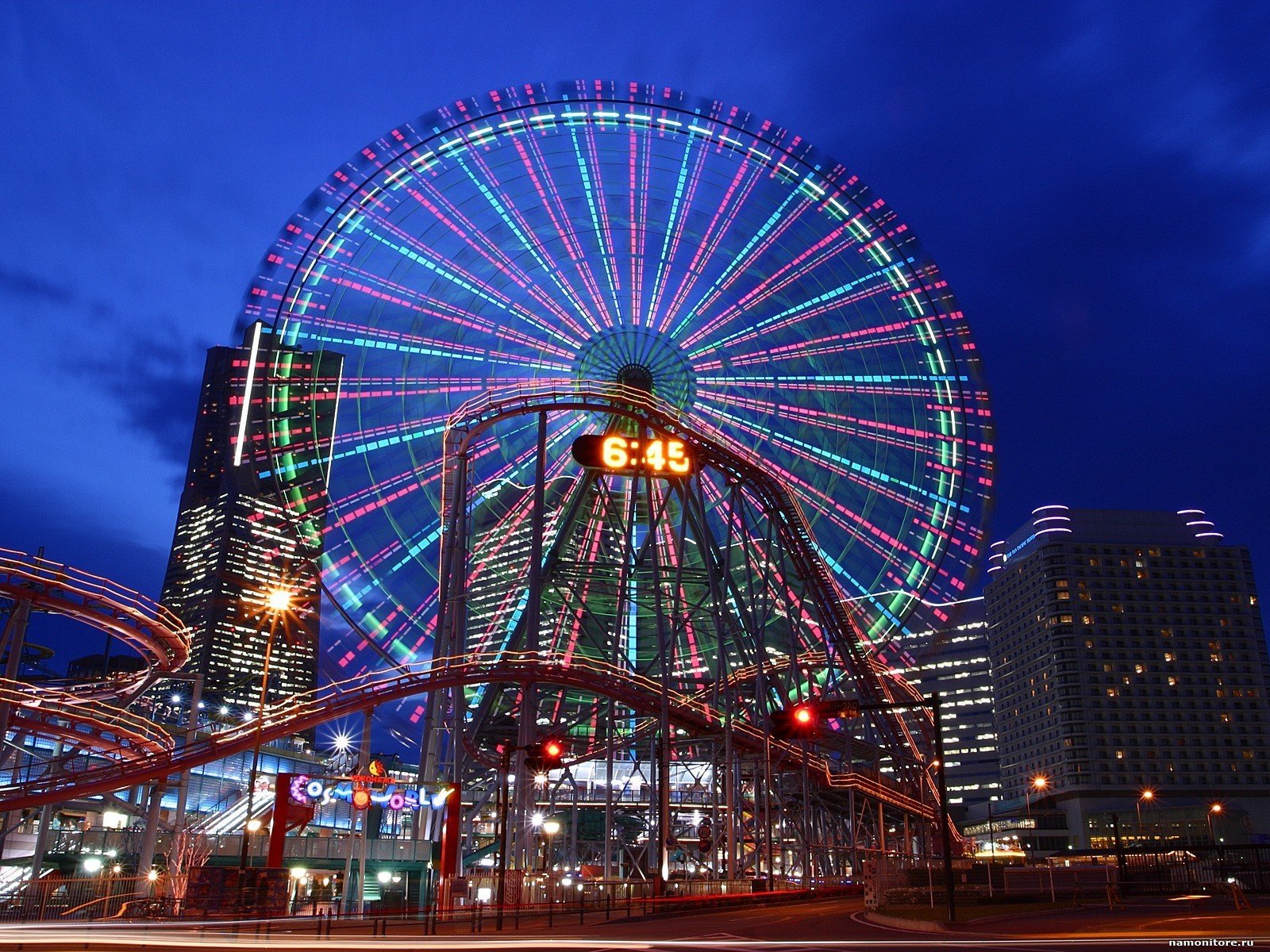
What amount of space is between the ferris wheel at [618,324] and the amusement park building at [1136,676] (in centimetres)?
8282

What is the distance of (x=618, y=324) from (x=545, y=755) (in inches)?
828

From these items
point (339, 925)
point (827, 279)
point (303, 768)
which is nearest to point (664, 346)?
point (827, 279)

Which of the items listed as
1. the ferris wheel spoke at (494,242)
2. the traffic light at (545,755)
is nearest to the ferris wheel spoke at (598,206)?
the ferris wheel spoke at (494,242)

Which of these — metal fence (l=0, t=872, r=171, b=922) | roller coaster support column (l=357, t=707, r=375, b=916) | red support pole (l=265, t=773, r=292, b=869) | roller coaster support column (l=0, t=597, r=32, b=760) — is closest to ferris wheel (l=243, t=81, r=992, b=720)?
roller coaster support column (l=357, t=707, r=375, b=916)

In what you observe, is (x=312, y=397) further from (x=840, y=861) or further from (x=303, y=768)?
(x=303, y=768)

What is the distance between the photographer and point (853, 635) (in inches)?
1934

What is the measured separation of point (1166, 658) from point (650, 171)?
10910 cm

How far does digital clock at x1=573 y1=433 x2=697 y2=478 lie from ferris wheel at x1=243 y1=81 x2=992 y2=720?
8112mm

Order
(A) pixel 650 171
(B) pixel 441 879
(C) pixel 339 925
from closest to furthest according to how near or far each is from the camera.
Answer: (C) pixel 339 925
(B) pixel 441 879
(A) pixel 650 171

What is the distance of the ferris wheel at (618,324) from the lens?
40.6m

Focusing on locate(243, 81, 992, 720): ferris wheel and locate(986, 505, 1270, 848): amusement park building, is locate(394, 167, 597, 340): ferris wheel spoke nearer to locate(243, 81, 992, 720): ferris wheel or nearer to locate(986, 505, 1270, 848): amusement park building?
locate(243, 81, 992, 720): ferris wheel

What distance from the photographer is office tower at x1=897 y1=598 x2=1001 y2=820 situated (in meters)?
161

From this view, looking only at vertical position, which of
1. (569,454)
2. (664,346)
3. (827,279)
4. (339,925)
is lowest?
(339,925)

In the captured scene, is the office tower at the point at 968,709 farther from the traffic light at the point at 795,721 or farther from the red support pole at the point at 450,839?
the traffic light at the point at 795,721
